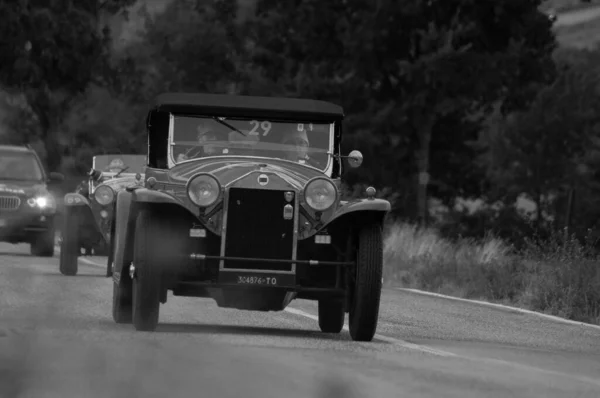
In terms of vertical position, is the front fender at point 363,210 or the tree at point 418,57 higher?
the tree at point 418,57

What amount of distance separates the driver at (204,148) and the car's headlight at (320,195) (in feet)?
5.07

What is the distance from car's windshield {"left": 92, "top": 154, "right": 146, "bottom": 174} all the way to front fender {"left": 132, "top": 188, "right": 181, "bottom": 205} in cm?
1251

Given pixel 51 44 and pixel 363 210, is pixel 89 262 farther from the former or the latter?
pixel 51 44

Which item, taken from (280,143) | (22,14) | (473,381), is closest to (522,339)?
(280,143)

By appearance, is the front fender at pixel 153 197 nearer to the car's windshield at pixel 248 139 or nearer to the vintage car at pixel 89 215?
the car's windshield at pixel 248 139

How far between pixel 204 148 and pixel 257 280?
76.5 inches

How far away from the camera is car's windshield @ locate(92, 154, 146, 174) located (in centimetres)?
2669

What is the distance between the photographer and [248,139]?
50.8 ft

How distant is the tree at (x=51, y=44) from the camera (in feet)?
175

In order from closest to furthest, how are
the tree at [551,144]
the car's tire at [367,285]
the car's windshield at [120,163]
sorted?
the car's tire at [367,285] < the car's windshield at [120,163] < the tree at [551,144]

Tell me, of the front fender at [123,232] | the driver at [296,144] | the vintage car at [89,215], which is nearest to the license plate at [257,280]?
the front fender at [123,232]

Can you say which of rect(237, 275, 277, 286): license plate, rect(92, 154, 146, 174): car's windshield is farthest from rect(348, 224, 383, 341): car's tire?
rect(92, 154, 146, 174): car's windshield

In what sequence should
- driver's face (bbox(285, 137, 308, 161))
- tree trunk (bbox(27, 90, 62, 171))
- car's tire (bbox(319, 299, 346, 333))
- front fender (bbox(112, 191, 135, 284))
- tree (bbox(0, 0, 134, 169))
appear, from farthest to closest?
1. tree trunk (bbox(27, 90, 62, 171))
2. tree (bbox(0, 0, 134, 169))
3. driver's face (bbox(285, 137, 308, 161))
4. car's tire (bbox(319, 299, 346, 333))
5. front fender (bbox(112, 191, 135, 284))

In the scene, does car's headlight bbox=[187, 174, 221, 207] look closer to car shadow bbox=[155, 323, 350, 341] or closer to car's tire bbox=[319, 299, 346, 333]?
car shadow bbox=[155, 323, 350, 341]
